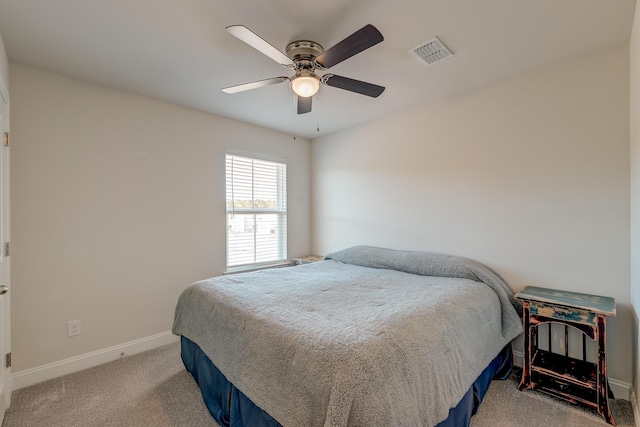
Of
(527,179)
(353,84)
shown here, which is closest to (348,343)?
(353,84)

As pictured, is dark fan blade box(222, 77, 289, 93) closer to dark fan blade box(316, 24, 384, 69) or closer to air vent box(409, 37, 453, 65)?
dark fan blade box(316, 24, 384, 69)

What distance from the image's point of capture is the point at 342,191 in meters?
3.86

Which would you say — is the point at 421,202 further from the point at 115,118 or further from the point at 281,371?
the point at 115,118

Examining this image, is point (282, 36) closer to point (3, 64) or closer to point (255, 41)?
point (255, 41)

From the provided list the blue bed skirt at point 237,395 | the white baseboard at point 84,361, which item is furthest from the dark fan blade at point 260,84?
the white baseboard at point 84,361

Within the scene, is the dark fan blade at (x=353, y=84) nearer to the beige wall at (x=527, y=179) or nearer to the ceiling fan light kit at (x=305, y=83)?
the ceiling fan light kit at (x=305, y=83)

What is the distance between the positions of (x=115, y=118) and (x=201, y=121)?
0.80 meters

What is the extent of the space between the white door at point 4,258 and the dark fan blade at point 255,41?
1.60m

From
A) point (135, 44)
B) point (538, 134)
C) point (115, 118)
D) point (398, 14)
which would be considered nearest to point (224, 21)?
point (135, 44)

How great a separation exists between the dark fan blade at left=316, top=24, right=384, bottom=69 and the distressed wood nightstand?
6.54 feet

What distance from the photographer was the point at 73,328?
2.40 metres

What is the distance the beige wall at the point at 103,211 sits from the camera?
2.22m

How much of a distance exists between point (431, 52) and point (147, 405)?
311 centimetres

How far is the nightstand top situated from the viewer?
1798 millimetres
